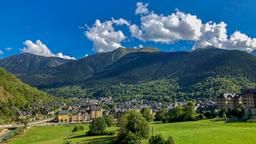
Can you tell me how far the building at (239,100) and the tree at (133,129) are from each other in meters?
73.5

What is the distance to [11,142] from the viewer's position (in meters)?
108

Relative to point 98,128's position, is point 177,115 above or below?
above

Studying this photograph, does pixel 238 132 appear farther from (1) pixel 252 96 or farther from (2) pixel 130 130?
(1) pixel 252 96

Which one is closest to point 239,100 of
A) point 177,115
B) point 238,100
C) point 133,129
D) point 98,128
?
point 238,100

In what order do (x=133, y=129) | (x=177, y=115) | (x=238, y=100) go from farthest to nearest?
(x=238, y=100), (x=177, y=115), (x=133, y=129)

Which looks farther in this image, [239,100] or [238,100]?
[238,100]

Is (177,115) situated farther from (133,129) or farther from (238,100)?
(133,129)

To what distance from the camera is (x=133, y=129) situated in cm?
8438

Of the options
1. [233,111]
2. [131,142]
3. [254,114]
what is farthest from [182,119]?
[131,142]

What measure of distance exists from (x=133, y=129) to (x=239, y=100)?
87.2 metres

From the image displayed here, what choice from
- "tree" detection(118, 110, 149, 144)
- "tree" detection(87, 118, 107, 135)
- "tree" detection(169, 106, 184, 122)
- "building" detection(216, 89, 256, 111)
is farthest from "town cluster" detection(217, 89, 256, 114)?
"tree" detection(118, 110, 149, 144)

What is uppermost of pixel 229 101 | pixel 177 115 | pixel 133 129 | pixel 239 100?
pixel 239 100

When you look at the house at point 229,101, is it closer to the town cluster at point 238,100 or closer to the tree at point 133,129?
the town cluster at point 238,100

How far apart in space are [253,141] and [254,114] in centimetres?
4599
